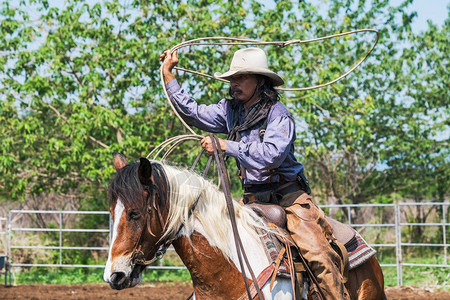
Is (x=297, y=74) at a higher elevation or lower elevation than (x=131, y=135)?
higher

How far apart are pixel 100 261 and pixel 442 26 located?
1049 cm

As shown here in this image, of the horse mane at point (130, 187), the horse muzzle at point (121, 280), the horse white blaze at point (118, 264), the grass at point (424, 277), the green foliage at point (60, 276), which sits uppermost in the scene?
the horse mane at point (130, 187)

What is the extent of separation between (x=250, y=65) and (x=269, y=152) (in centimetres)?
60

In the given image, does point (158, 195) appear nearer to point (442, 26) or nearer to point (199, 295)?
point (199, 295)

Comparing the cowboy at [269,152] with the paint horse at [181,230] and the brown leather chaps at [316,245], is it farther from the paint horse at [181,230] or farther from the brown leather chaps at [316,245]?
the paint horse at [181,230]

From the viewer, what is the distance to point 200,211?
10.4ft

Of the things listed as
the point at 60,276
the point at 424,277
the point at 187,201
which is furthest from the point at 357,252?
the point at 60,276

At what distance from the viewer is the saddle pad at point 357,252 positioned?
374 centimetres

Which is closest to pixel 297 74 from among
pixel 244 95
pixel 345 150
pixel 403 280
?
pixel 345 150

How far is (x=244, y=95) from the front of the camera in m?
3.54

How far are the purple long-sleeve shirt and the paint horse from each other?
23cm

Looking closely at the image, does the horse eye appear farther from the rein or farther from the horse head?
the rein

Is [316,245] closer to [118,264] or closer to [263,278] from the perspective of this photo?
[263,278]

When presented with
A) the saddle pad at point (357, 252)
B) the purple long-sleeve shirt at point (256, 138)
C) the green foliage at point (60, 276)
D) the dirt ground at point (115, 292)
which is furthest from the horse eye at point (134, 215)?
the green foliage at point (60, 276)
